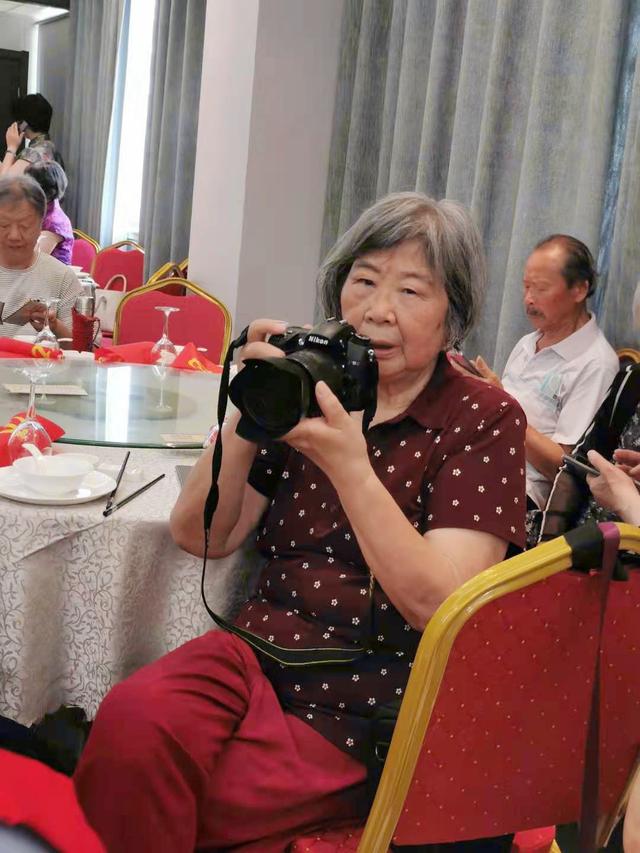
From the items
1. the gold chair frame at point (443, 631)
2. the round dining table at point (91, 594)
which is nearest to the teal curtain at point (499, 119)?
the round dining table at point (91, 594)

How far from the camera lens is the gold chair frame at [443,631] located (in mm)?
842

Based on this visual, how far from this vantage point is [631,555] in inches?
35.8

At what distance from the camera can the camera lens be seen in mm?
1025

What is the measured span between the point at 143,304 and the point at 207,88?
1519mm

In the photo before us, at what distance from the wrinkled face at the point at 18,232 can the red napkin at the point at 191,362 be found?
76 cm

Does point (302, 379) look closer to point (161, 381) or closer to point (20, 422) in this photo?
point (20, 422)

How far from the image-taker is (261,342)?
1128mm

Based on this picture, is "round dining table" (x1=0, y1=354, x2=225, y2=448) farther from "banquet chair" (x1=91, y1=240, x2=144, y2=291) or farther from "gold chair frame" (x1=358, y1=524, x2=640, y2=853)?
"banquet chair" (x1=91, y1=240, x2=144, y2=291)

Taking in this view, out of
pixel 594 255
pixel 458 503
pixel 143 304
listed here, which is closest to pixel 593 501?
pixel 594 255

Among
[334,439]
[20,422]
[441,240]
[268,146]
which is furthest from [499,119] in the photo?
[334,439]

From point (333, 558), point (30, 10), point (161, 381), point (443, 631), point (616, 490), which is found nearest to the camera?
point (443, 631)

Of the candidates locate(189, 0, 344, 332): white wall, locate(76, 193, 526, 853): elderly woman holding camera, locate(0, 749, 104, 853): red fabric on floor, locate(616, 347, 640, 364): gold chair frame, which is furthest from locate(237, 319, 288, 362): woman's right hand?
locate(189, 0, 344, 332): white wall

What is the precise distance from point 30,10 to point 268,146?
5.77m

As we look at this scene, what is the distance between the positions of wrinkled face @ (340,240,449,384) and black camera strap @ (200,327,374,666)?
177mm
